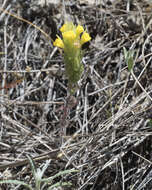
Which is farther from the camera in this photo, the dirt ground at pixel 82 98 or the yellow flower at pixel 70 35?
the dirt ground at pixel 82 98

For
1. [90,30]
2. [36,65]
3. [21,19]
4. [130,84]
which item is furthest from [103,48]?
[21,19]

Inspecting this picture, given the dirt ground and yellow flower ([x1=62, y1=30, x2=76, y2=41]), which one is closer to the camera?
yellow flower ([x1=62, y1=30, x2=76, y2=41])

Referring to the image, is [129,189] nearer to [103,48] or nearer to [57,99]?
[57,99]

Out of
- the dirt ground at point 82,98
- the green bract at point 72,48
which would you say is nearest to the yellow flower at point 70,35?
the green bract at point 72,48

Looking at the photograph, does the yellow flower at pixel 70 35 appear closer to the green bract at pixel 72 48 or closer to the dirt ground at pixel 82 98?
the green bract at pixel 72 48

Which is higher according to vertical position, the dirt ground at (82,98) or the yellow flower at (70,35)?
the yellow flower at (70,35)

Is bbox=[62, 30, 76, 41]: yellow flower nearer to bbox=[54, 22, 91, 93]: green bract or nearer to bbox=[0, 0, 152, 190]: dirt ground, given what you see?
bbox=[54, 22, 91, 93]: green bract

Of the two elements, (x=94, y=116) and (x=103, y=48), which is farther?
Result: (x=103, y=48)

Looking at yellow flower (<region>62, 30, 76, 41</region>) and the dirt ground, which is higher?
yellow flower (<region>62, 30, 76, 41</region>)

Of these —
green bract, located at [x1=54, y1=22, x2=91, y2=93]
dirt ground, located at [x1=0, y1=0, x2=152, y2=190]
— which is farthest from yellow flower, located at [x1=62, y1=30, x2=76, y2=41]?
dirt ground, located at [x1=0, y1=0, x2=152, y2=190]
